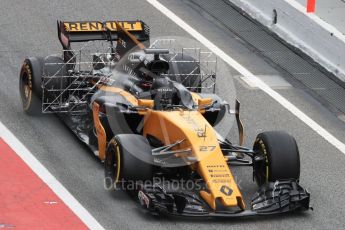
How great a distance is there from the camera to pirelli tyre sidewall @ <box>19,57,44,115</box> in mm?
17438

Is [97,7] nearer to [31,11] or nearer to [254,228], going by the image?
[31,11]

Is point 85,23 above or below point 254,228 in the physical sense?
above

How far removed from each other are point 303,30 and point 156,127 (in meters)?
6.14

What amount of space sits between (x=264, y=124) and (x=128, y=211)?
4.16m

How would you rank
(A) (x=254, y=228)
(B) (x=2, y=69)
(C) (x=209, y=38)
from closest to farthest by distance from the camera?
(A) (x=254, y=228) → (B) (x=2, y=69) → (C) (x=209, y=38)

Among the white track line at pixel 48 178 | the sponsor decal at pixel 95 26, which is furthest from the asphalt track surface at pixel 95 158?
the sponsor decal at pixel 95 26

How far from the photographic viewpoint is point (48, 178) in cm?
1548

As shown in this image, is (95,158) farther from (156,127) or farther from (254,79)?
(254,79)

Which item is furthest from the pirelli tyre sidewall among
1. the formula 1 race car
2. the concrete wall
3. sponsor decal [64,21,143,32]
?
the concrete wall

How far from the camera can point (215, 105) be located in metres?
15.9

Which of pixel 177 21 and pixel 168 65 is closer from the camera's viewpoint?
pixel 168 65

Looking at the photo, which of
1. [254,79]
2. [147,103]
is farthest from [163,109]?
[254,79]

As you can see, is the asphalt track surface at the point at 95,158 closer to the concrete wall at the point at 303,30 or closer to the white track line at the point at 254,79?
the white track line at the point at 254,79

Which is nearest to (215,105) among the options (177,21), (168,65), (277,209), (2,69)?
(168,65)
